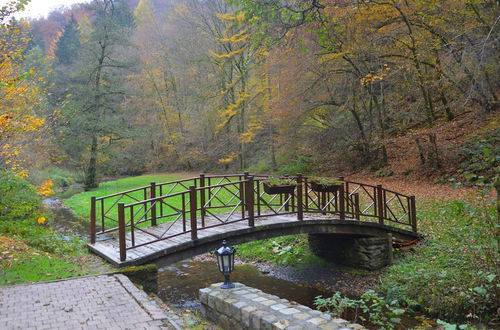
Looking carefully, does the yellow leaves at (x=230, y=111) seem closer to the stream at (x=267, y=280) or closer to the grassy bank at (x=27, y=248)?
the stream at (x=267, y=280)

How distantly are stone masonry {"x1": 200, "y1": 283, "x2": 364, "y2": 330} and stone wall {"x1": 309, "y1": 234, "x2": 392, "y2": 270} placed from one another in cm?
491

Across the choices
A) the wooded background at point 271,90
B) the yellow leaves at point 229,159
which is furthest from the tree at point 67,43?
the yellow leaves at point 229,159

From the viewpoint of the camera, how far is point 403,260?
9.94 meters

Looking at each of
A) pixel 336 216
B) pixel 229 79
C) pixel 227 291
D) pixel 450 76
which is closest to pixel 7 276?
pixel 227 291

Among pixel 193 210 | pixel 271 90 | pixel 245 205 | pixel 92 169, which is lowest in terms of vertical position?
pixel 245 205

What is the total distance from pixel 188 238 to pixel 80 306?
110 inches

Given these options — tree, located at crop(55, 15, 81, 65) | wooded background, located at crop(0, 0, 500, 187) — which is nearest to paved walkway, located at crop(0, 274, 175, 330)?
wooded background, located at crop(0, 0, 500, 187)

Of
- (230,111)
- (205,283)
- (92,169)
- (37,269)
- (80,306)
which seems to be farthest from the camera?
(230,111)

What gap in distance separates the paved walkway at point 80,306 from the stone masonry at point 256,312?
97 cm

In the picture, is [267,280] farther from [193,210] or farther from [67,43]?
[67,43]

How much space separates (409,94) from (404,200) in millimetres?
6466

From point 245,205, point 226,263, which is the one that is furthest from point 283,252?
point 226,263

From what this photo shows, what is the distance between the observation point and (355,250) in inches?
410

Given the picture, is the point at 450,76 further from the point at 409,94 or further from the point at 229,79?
the point at 229,79
